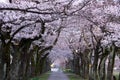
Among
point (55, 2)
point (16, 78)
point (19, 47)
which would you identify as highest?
point (55, 2)

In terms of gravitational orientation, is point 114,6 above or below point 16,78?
above

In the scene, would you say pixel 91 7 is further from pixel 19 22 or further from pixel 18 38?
pixel 18 38

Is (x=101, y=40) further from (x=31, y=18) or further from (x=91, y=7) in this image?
(x=31, y=18)

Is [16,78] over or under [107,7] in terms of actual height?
under

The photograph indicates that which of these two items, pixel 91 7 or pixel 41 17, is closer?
pixel 41 17

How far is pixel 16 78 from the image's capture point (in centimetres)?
2492

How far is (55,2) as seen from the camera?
57.1ft

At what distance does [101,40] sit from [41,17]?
11735mm

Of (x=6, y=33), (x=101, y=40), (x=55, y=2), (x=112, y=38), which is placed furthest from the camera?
(x=101, y=40)

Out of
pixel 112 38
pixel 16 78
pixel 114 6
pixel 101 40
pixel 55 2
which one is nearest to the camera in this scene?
pixel 55 2

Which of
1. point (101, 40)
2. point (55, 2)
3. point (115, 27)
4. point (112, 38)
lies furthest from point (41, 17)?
point (101, 40)

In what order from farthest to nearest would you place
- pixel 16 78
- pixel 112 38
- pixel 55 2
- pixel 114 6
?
pixel 112 38 → pixel 16 78 → pixel 114 6 → pixel 55 2

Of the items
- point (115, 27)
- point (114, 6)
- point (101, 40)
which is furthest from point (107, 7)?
point (101, 40)

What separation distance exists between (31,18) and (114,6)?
16.3ft
